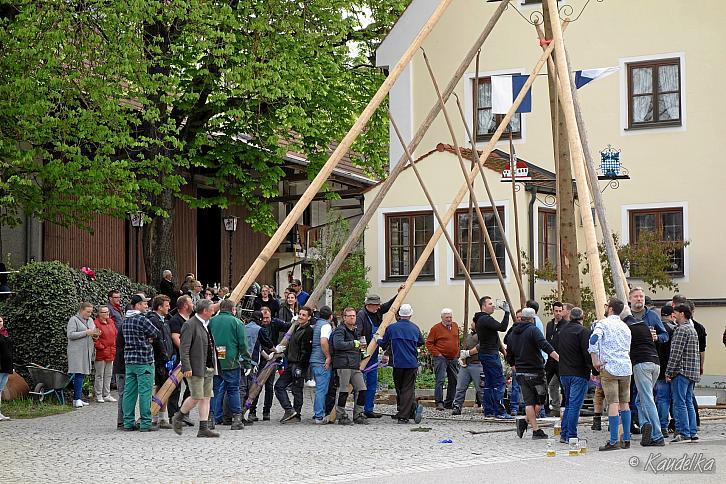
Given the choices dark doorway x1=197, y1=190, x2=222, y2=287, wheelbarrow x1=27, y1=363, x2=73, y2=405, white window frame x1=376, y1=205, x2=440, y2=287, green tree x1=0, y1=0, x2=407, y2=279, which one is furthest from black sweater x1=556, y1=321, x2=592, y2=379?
dark doorway x1=197, y1=190, x2=222, y2=287

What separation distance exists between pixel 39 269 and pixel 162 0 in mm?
6879

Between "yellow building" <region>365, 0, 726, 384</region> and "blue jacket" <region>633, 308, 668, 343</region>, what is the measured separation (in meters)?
10.0

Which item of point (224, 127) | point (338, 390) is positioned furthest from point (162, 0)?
point (338, 390)

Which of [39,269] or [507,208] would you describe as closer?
[39,269]

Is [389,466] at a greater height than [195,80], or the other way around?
[195,80]

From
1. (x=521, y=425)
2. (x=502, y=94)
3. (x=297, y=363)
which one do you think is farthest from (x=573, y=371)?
(x=502, y=94)

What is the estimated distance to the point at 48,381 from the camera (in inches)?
835

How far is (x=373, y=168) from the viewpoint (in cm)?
3444

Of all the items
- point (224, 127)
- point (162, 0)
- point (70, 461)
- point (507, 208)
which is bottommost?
point (70, 461)

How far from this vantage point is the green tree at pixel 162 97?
78.8 ft

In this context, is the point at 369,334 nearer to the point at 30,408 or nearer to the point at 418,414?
the point at 418,414

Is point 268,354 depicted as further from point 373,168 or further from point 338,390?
point 373,168

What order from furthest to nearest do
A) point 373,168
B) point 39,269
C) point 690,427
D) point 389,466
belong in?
1. point 373,168
2. point 39,269
3. point 690,427
4. point 389,466

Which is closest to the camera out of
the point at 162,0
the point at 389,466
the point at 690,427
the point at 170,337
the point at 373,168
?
the point at 389,466
